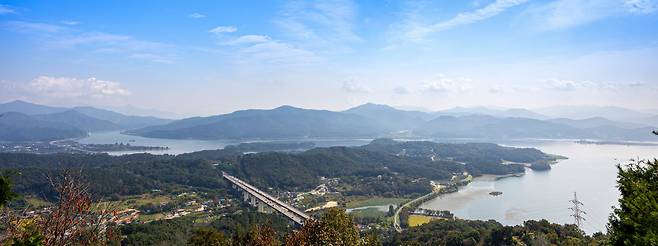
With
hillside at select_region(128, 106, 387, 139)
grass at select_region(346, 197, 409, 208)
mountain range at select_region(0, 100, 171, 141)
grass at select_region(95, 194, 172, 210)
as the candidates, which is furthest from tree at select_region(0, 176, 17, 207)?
hillside at select_region(128, 106, 387, 139)

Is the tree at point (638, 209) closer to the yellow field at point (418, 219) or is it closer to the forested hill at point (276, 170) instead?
the yellow field at point (418, 219)

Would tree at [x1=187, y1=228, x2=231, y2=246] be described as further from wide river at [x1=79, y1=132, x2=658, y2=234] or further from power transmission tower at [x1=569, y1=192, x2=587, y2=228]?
wide river at [x1=79, y1=132, x2=658, y2=234]

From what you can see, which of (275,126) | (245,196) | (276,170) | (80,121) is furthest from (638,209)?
(80,121)

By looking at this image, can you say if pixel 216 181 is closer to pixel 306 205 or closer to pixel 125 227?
pixel 306 205

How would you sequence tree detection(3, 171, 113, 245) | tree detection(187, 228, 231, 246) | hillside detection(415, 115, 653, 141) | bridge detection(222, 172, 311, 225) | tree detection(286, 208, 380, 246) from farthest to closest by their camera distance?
hillside detection(415, 115, 653, 141) → bridge detection(222, 172, 311, 225) → tree detection(187, 228, 231, 246) → tree detection(286, 208, 380, 246) → tree detection(3, 171, 113, 245)

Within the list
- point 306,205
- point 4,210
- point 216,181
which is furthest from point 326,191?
point 4,210

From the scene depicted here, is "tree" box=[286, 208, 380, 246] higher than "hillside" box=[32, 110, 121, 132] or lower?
lower

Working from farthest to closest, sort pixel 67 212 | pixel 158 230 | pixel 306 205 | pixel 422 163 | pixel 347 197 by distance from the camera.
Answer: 1. pixel 422 163
2. pixel 347 197
3. pixel 306 205
4. pixel 158 230
5. pixel 67 212

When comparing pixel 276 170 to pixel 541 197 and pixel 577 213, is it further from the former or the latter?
pixel 577 213
